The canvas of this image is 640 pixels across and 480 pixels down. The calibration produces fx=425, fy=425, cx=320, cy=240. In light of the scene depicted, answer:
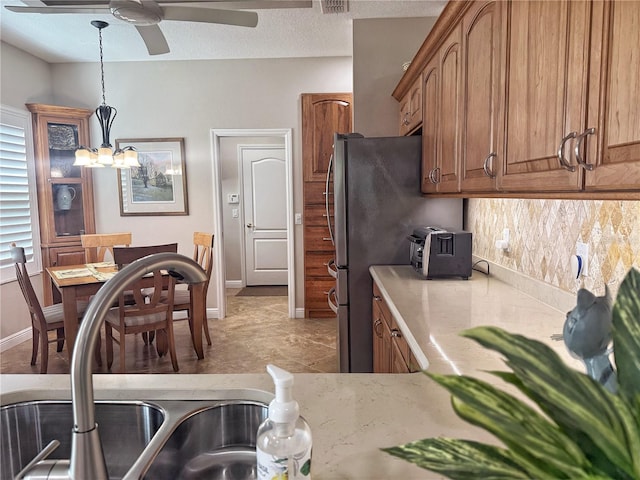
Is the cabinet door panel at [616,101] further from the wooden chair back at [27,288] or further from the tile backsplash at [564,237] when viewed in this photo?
the wooden chair back at [27,288]

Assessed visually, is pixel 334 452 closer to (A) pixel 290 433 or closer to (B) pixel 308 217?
(A) pixel 290 433

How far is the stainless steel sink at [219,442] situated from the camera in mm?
972

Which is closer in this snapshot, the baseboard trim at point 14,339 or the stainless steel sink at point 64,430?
the stainless steel sink at point 64,430

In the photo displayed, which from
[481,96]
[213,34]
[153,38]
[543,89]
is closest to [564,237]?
[481,96]

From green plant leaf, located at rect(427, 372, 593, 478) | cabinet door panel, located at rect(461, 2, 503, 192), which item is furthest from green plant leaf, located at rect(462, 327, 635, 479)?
cabinet door panel, located at rect(461, 2, 503, 192)

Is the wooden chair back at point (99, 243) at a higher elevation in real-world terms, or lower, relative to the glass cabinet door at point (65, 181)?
lower

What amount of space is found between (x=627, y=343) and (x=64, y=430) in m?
1.18

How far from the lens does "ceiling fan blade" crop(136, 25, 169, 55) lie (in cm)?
268

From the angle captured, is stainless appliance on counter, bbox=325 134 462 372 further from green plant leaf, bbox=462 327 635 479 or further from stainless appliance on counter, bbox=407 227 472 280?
green plant leaf, bbox=462 327 635 479

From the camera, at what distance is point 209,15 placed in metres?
2.50

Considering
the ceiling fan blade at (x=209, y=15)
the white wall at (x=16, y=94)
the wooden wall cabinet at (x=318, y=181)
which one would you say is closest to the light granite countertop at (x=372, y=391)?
the ceiling fan blade at (x=209, y=15)

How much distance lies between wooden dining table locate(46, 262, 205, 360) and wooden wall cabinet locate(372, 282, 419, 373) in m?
1.57

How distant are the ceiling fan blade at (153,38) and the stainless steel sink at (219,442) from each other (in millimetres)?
2491

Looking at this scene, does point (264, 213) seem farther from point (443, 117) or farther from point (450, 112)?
point (450, 112)
